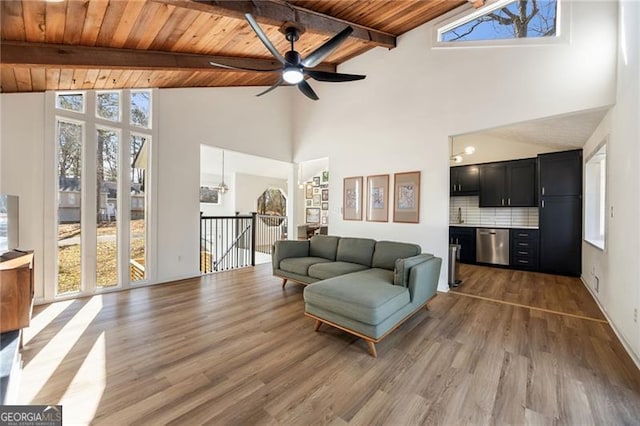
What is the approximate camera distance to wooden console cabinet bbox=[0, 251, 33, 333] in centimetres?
185

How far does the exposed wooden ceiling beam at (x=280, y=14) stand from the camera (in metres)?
2.63

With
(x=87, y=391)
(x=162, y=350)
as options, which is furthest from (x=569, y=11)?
(x=87, y=391)

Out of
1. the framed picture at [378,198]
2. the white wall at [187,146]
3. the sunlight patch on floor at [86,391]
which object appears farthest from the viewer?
the framed picture at [378,198]

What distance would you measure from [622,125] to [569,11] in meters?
1.57

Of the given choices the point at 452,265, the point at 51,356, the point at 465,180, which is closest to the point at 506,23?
the point at 465,180

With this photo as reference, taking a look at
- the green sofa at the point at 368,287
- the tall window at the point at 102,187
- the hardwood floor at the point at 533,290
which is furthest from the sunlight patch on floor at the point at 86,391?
the hardwood floor at the point at 533,290

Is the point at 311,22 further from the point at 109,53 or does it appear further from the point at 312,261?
the point at 312,261

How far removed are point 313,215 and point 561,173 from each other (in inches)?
284

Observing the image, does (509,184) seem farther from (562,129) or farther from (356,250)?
(356,250)

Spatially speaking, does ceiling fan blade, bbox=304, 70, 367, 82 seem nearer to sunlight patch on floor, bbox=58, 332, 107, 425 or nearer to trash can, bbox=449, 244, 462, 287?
trash can, bbox=449, 244, 462, 287

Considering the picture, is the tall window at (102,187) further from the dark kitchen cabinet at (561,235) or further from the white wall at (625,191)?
the dark kitchen cabinet at (561,235)

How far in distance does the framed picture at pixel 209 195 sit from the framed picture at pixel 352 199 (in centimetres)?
540

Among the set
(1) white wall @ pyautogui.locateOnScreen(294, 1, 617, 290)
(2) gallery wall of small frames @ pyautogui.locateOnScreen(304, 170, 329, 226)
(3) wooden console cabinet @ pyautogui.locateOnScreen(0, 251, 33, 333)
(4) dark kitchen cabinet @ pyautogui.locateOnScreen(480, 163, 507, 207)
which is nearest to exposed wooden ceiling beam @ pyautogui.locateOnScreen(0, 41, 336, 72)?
(3) wooden console cabinet @ pyautogui.locateOnScreen(0, 251, 33, 333)

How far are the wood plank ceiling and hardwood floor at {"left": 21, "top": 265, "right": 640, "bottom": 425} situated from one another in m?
2.68
